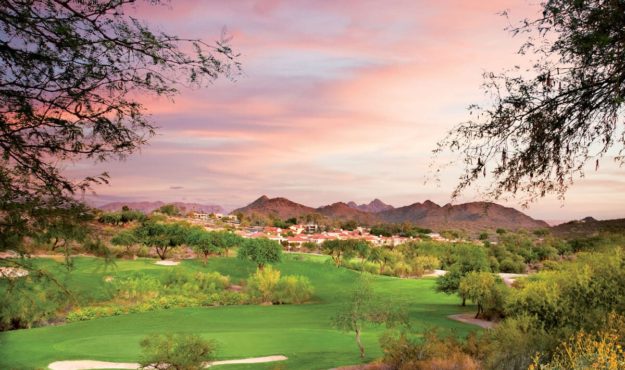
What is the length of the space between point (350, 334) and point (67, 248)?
31.5 metres

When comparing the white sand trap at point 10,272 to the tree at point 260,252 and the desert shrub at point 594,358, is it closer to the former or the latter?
the desert shrub at point 594,358

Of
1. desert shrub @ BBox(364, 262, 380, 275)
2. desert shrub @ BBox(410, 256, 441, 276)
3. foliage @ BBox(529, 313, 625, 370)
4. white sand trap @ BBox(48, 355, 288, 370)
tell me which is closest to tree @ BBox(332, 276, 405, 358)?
white sand trap @ BBox(48, 355, 288, 370)

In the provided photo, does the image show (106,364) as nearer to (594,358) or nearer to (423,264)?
(594,358)

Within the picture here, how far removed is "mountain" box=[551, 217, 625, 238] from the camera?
1491 cm

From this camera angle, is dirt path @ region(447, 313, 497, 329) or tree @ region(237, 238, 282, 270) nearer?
dirt path @ region(447, 313, 497, 329)

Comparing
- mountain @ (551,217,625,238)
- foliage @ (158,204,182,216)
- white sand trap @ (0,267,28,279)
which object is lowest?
white sand trap @ (0,267,28,279)

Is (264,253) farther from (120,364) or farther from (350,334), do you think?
(120,364)

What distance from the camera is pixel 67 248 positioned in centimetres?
1060

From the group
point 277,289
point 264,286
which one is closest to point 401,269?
point 277,289

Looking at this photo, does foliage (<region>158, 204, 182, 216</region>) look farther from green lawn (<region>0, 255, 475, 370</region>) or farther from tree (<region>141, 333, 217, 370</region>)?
tree (<region>141, 333, 217, 370</region>)

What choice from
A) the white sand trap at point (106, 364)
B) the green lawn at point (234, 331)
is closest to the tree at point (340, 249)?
the green lawn at point (234, 331)

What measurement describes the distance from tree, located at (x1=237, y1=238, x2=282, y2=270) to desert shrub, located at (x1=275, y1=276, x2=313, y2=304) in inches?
519

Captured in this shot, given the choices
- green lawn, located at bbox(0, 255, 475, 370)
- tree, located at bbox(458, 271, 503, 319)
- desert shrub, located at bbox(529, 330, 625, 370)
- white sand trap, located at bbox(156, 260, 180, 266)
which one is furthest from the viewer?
white sand trap, located at bbox(156, 260, 180, 266)

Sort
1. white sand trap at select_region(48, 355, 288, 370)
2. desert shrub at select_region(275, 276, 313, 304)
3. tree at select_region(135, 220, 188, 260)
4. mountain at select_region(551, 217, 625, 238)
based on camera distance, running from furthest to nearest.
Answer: tree at select_region(135, 220, 188, 260), desert shrub at select_region(275, 276, 313, 304), white sand trap at select_region(48, 355, 288, 370), mountain at select_region(551, 217, 625, 238)
